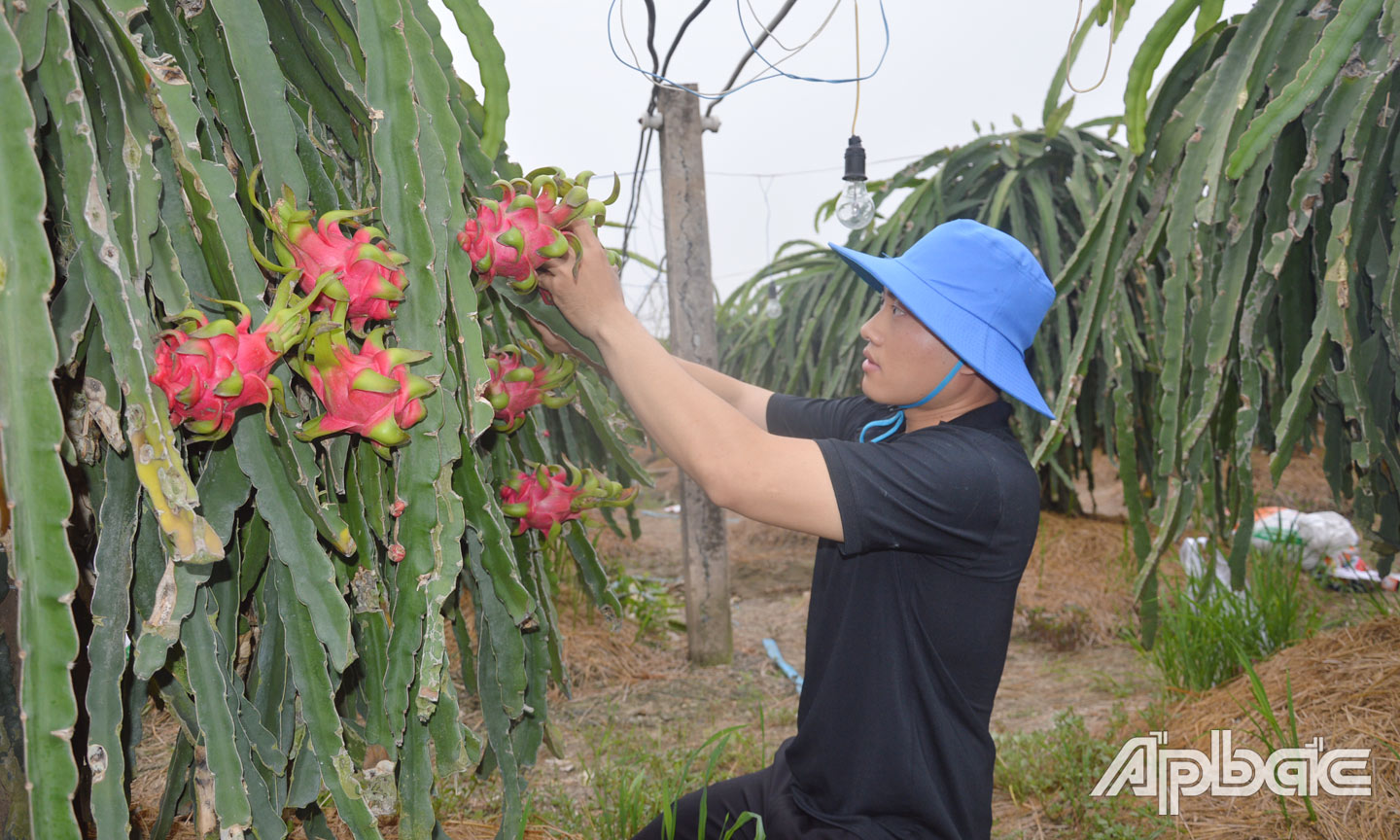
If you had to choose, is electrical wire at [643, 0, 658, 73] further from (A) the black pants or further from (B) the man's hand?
(A) the black pants

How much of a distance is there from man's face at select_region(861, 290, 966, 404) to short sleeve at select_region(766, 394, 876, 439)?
21 centimetres

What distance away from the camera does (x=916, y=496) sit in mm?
1121

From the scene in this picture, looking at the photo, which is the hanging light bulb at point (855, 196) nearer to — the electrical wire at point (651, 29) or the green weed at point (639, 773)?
the electrical wire at point (651, 29)

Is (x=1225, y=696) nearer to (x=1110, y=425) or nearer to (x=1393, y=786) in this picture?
(x=1393, y=786)

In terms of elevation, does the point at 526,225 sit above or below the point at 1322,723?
above

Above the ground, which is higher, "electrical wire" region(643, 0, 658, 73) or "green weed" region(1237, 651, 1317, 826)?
"electrical wire" region(643, 0, 658, 73)

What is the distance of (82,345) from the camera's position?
776mm

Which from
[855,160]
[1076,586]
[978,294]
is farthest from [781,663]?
[978,294]

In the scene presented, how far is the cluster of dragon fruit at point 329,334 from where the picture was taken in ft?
2.25

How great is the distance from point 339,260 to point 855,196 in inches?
89.7

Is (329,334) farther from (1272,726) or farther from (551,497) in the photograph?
(1272,726)

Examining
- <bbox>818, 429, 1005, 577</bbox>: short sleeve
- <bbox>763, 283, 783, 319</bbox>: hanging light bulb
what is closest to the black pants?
<bbox>818, 429, 1005, 577</bbox>: short sleeve

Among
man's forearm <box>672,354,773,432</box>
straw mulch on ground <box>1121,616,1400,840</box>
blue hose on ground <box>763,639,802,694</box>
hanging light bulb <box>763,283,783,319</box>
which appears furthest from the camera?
hanging light bulb <box>763,283,783,319</box>

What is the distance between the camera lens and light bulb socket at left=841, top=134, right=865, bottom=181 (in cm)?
276
